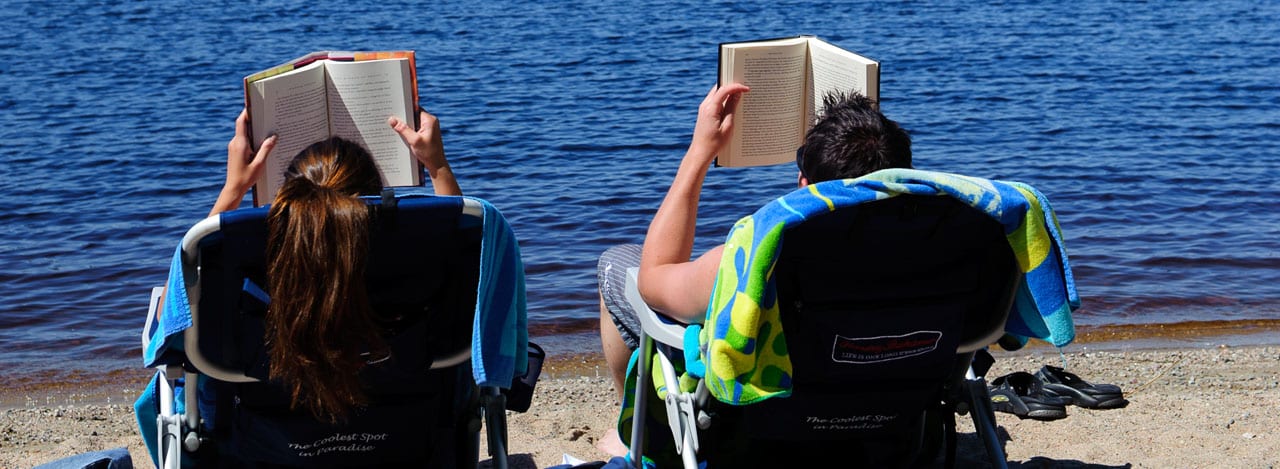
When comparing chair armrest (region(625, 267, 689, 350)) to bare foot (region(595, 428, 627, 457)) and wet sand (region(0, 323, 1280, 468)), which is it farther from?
wet sand (region(0, 323, 1280, 468))

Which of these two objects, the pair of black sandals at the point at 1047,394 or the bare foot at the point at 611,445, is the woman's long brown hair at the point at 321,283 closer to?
the bare foot at the point at 611,445

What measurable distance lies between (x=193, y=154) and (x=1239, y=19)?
15.7 m

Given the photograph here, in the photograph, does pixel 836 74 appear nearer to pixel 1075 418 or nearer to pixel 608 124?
pixel 1075 418

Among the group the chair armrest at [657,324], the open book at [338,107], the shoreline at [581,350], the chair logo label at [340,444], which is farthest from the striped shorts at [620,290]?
the shoreline at [581,350]

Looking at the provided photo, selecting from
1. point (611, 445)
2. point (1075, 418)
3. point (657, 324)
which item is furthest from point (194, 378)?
point (1075, 418)

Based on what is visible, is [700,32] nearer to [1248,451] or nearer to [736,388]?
[1248,451]

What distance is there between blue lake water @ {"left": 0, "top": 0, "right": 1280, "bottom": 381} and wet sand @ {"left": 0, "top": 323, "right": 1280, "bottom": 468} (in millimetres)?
746

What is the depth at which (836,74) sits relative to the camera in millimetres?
3891

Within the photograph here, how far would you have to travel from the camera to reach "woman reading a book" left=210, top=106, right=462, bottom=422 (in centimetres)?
275

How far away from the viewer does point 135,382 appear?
19.3 ft

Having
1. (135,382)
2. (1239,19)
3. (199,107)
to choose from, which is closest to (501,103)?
(199,107)

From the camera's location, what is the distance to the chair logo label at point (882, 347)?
299cm

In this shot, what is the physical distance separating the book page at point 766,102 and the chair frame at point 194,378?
3.52ft

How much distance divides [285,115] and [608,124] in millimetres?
8463
